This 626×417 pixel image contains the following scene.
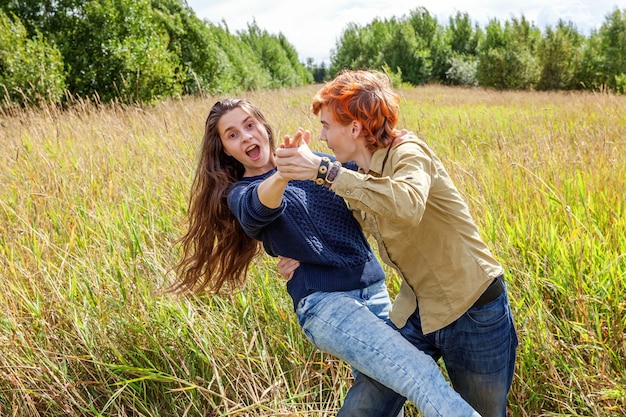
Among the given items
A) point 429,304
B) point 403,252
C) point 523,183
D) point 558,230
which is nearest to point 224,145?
point 403,252

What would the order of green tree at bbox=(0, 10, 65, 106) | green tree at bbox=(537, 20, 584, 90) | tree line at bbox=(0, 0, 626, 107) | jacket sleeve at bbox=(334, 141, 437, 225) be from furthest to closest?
green tree at bbox=(537, 20, 584, 90) → tree line at bbox=(0, 0, 626, 107) → green tree at bbox=(0, 10, 65, 106) → jacket sleeve at bbox=(334, 141, 437, 225)

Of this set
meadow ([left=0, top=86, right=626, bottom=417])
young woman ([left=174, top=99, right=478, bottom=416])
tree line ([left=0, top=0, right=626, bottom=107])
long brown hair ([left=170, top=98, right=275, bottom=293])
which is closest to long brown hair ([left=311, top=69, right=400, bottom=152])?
young woman ([left=174, top=99, right=478, bottom=416])

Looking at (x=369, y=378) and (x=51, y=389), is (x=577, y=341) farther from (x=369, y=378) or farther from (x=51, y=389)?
(x=51, y=389)

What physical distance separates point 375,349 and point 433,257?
1.07ft

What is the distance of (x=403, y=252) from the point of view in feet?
5.03

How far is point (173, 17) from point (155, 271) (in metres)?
11.7

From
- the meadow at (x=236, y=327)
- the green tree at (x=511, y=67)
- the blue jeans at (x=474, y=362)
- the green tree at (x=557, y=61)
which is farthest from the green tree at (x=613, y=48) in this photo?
the blue jeans at (x=474, y=362)

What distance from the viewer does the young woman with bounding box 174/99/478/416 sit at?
1.44 meters

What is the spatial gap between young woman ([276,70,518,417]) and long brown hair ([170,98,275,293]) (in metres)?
0.47

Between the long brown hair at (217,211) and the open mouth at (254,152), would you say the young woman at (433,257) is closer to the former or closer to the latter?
the open mouth at (254,152)

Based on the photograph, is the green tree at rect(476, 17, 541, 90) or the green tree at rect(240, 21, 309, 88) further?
the green tree at rect(240, 21, 309, 88)

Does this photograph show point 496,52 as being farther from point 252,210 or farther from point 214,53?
point 252,210

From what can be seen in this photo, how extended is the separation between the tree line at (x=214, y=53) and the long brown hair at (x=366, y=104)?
2597 mm

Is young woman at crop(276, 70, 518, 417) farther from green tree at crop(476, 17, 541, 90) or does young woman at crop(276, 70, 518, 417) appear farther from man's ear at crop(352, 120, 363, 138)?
green tree at crop(476, 17, 541, 90)
